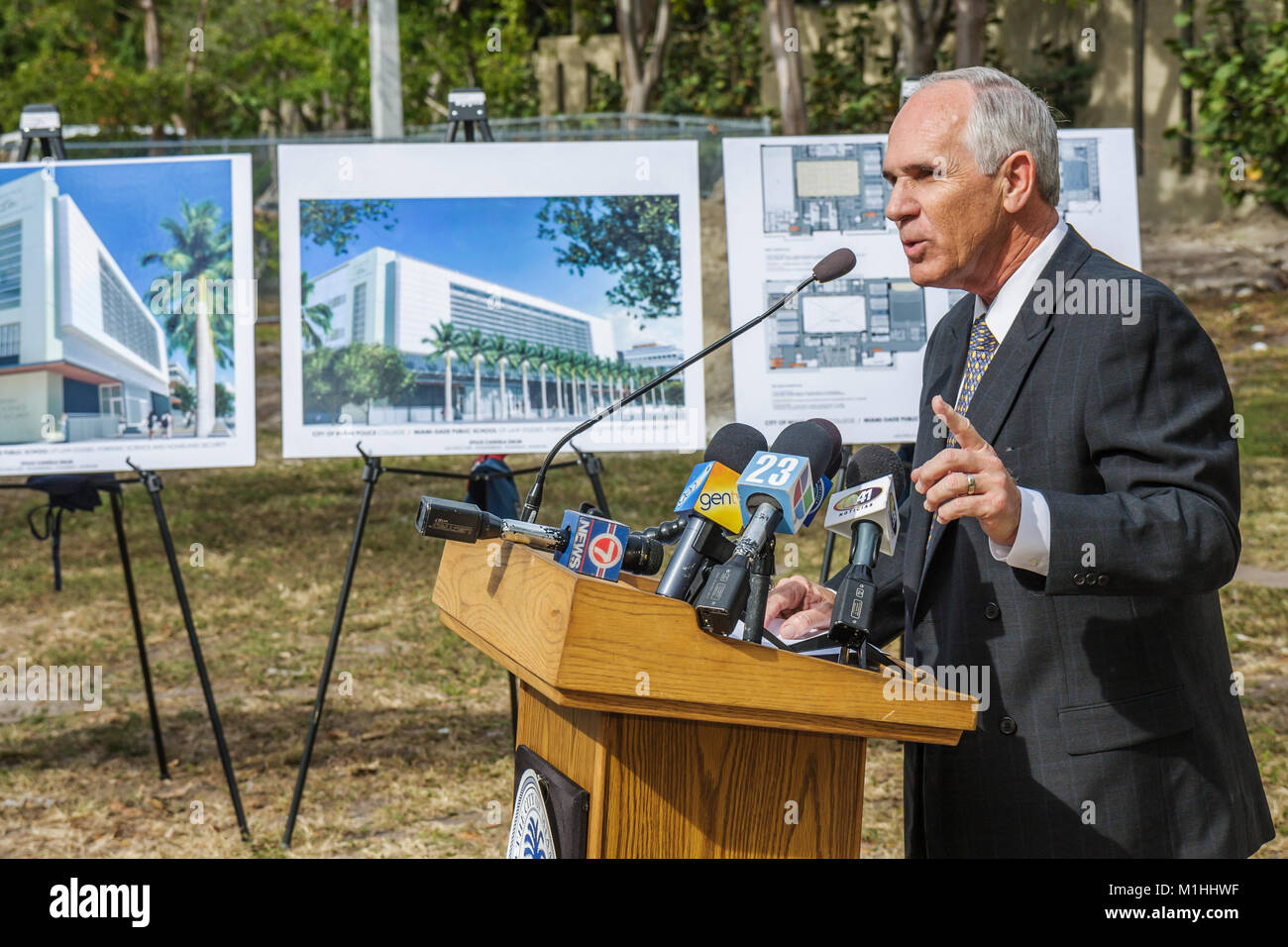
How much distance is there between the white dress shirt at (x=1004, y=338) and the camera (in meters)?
1.77

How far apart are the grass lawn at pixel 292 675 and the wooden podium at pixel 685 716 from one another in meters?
2.60

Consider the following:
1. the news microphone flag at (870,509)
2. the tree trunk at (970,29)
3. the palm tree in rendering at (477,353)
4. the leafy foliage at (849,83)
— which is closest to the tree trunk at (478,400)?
the palm tree in rendering at (477,353)

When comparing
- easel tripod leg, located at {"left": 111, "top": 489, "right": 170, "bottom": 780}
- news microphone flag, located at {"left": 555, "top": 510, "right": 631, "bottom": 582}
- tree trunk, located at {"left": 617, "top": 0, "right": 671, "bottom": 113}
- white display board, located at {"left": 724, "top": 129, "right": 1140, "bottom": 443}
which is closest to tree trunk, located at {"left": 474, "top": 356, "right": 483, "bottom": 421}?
white display board, located at {"left": 724, "top": 129, "right": 1140, "bottom": 443}

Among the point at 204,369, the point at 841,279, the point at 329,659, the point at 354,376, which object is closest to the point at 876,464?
the point at 841,279

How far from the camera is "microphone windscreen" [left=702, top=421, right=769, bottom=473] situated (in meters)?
1.99

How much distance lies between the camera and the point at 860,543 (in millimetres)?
1759

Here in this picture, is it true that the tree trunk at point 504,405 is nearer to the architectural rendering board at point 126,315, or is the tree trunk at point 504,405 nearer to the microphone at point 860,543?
the architectural rendering board at point 126,315

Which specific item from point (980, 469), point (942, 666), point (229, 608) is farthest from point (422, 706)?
point (980, 469)

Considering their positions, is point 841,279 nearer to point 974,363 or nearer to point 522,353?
point 522,353

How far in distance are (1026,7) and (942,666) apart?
1756cm

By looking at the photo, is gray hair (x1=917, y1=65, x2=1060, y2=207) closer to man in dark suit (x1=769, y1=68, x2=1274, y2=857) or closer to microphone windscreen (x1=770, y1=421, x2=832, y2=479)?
man in dark suit (x1=769, y1=68, x2=1274, y2=857)

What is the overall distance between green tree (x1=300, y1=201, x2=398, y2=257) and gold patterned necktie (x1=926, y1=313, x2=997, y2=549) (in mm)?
2210
